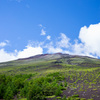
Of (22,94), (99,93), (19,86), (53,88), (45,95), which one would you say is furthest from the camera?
(19,86)

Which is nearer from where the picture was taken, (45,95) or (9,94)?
(45,95)

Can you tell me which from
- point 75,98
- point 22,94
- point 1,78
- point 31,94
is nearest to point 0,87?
point 22,94

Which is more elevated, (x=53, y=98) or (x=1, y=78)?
(x=1, y=78)

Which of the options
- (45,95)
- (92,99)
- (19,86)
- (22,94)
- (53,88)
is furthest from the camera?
(19,86)

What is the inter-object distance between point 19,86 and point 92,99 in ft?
66.6

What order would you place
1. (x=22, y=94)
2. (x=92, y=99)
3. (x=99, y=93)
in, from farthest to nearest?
(x=22, y=94)
(x=99, y=93)
(x=92, y=99)

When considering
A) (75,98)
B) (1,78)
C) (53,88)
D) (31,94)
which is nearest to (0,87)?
(1,78)

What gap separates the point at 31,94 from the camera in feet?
62.8

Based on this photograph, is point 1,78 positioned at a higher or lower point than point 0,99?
higher

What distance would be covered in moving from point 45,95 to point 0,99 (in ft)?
35.0

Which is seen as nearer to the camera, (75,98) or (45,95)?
(75,98)

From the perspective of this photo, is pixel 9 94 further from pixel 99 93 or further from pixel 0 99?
pixel 99 93

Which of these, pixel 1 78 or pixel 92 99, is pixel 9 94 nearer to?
pixel 1 78

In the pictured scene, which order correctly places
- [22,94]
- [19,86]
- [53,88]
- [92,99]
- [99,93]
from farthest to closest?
[19,86] → [22,94] → [53,88] → [99,93] → [92,99]
